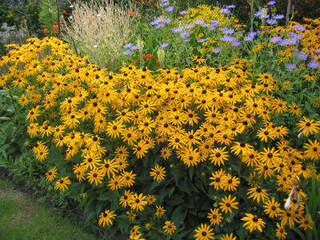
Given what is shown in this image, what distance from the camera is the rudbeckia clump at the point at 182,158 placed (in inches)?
86.5

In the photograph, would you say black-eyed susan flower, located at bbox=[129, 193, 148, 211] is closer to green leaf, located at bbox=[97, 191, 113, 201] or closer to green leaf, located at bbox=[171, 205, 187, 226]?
Answer: green leaf, located at bbox=[97, 191, 113, 201]

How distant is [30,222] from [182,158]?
190 cm

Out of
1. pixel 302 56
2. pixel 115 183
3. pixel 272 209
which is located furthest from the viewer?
pixel 302 56

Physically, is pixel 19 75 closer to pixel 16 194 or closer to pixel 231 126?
pixel 16 194

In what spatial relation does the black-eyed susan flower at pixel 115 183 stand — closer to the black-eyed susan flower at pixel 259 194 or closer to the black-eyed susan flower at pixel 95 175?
the black-eyed susan flower at pixel 95 175

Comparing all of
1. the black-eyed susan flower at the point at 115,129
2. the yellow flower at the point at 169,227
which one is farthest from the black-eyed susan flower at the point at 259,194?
the black-eyed susan flower at the point at 115,129

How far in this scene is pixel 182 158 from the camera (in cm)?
231

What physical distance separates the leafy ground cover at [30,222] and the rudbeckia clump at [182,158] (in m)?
0.37

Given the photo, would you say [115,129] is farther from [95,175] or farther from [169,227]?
[169,227]

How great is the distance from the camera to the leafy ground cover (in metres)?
2.89

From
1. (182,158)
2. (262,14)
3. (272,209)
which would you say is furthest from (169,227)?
(262,14)

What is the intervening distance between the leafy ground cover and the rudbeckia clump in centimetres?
37

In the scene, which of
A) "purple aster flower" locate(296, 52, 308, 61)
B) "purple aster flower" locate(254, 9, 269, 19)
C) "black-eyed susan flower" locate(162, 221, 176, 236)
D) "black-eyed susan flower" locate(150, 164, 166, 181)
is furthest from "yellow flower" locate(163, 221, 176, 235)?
"purple aster flower" locate(254, 9, 269, 19)

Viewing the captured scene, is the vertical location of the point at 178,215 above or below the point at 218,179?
below
